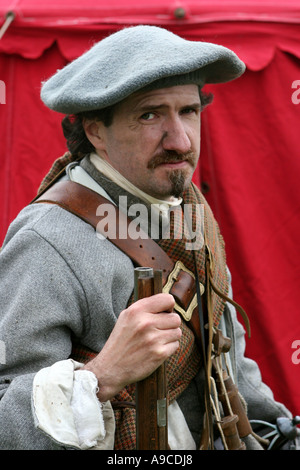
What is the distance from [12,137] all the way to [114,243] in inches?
79.4

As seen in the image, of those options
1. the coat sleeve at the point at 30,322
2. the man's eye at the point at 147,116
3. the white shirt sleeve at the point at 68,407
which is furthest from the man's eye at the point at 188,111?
the white shirt sleeve at the point at 68,407

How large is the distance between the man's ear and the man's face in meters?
0.04

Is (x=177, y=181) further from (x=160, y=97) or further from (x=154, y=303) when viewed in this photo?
(x=154, y=303)

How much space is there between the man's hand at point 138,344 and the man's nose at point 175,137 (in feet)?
1.74

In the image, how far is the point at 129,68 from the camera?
1805 mm

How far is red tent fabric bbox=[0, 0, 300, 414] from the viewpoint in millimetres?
3488

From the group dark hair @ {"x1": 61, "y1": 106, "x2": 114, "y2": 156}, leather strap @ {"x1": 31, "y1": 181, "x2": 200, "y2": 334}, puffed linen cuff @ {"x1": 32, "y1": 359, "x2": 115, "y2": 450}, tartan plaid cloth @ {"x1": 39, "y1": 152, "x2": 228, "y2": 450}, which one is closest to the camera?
puffed linen cuff @ {"x1": 32, "y1": 359, "x2": 115, "y2": 450}


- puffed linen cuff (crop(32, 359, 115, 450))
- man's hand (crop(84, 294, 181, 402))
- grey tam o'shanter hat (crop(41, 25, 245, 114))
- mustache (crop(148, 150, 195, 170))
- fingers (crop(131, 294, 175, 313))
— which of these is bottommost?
puffed linen cuff (crop(32, 359, 115, 450))

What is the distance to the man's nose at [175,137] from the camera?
6.16 feet

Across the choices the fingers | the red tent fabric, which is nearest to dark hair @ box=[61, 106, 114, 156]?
the fingers

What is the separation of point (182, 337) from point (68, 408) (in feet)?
1.67

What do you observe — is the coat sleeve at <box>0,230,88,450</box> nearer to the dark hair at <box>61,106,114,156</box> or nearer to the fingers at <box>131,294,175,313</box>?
the fingers at <box>131,294,175,313</box>

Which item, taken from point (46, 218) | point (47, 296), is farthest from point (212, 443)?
point (46, 218)

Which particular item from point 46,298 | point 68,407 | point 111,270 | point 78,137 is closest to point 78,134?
point 78,137
